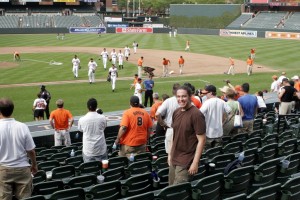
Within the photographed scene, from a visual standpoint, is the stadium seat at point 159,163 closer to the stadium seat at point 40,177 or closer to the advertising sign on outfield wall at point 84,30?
the stadium seat at point 40,177

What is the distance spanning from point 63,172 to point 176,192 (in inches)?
99.1

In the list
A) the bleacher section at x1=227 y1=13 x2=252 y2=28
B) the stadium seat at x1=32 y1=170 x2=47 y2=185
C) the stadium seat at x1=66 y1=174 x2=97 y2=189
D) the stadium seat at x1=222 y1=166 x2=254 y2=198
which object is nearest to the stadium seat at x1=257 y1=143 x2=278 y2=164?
the stadium seat at x1=222 y1=166 x2=254 y2=198

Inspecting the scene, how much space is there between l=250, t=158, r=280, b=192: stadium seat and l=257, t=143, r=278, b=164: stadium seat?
926mm

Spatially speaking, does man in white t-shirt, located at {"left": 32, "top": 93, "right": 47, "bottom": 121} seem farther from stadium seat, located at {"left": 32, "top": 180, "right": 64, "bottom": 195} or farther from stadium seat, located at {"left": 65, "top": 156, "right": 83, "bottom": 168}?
stadium seat, located at {"left": 32, "top": 180, "right": 64, "bottom": 195}

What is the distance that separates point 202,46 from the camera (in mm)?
51656

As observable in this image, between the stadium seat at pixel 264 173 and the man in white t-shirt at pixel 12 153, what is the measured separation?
3.38 m

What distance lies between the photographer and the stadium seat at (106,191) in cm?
555

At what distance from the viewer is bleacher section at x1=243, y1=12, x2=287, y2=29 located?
234 feet

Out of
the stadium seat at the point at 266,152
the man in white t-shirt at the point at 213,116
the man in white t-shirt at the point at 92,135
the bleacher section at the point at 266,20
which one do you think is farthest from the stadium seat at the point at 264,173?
the bleacher section at the point at 266,20

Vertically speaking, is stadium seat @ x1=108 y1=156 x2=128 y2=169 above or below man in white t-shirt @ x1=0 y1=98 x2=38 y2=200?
below

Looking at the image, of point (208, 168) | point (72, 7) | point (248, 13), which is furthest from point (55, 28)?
point (208, 168)

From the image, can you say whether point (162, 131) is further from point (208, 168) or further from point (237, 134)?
point (208, 168)

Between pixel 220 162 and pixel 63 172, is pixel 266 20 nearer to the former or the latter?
pixel 220 162

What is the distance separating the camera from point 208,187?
225 inches
